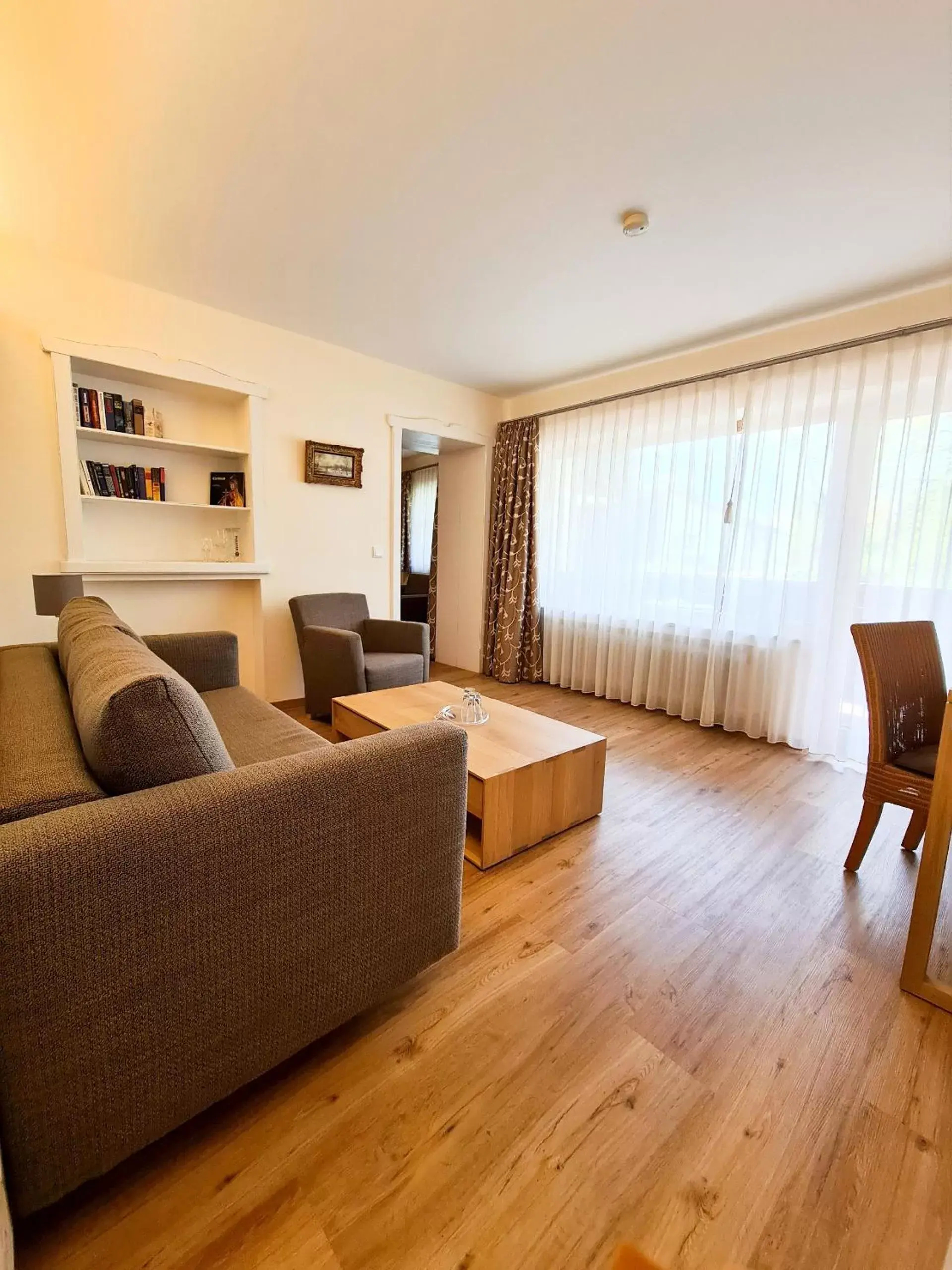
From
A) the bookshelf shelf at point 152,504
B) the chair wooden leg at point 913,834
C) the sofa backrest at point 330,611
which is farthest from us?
the sofa backrest at point 330,611

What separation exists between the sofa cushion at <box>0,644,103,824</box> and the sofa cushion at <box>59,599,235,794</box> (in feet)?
0.10

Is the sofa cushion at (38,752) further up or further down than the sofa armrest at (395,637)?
further up

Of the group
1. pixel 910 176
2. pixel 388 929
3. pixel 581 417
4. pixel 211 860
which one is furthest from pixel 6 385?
pixel 910 176

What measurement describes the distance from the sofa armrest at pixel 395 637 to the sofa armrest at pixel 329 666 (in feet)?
1.63

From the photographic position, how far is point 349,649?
3.00 m

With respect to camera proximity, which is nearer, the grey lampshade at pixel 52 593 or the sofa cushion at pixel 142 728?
the sofa cushion at pixel 142 728

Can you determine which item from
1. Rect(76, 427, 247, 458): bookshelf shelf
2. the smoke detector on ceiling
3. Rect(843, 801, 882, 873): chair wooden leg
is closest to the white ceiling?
the smoke detector on ceiling

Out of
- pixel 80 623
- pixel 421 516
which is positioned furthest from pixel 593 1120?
pixel 421 516

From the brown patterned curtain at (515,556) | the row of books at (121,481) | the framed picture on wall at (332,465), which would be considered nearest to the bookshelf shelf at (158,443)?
the row of books at (121,481)

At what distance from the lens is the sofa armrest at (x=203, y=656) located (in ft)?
7.93

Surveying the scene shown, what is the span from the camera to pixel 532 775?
1.94 meters

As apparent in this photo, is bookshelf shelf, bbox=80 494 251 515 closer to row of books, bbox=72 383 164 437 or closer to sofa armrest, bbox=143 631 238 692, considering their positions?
row of books, bbox=72 383 164 437

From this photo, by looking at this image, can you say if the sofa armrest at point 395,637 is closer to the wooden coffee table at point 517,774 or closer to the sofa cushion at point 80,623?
the wooden coffee table at point 517,774

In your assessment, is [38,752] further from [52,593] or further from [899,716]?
[899,716]
